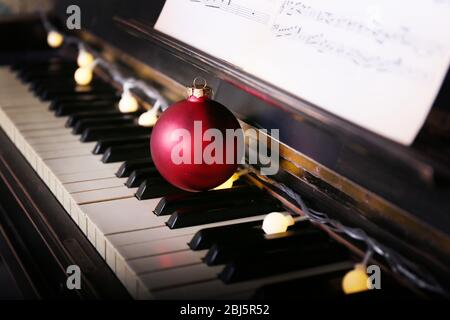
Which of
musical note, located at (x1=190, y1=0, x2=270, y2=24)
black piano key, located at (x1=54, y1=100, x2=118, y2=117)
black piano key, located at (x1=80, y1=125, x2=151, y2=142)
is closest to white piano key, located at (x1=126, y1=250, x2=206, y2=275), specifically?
musical note, located at (x1=190, y1=0, x2=270, y2=24)

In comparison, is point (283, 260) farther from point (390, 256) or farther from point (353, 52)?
point (353, 52)

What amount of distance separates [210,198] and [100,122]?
2.26ft

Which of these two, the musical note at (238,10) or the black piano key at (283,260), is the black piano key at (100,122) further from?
the black piano key at (283,260)

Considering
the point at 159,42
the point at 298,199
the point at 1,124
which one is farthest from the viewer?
the point at 1,124

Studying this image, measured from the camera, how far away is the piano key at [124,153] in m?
1.79

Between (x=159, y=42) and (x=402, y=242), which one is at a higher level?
(x=159, y=42)

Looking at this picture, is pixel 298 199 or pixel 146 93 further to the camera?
pixel 146 93

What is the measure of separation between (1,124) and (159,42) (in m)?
0.77

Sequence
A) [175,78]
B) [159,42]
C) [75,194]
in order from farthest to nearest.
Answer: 1. [175,78]
2. [159,42]
3. [75,194]

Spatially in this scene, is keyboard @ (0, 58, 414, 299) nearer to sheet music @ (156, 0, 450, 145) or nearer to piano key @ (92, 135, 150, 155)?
piano key @ (92, 135, 150, 155)

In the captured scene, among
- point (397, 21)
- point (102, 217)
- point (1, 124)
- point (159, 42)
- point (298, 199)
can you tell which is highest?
point (397, 21)
